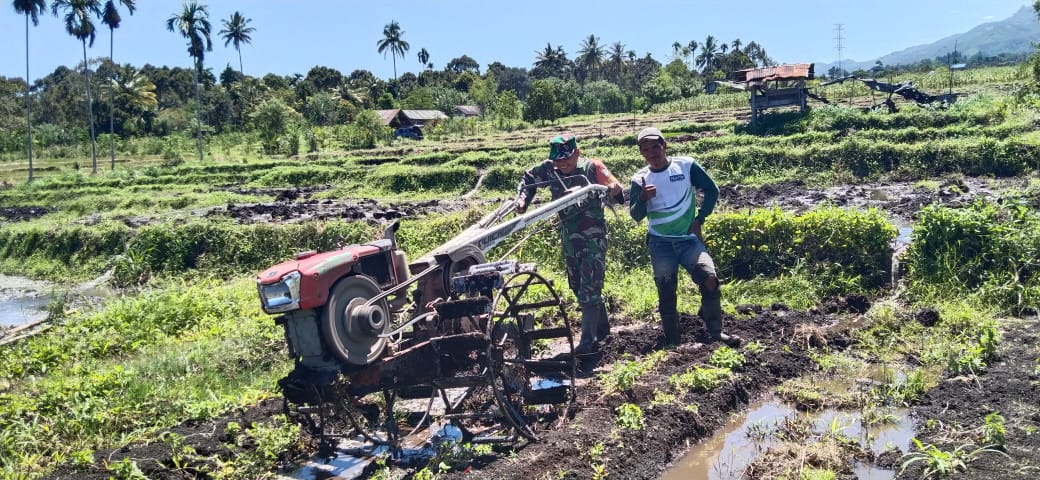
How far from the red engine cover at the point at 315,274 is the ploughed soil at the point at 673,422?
4.68 ft

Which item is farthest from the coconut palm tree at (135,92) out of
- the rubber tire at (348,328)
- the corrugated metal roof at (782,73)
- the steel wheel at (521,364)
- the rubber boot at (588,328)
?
the rubber tire at (348,328)

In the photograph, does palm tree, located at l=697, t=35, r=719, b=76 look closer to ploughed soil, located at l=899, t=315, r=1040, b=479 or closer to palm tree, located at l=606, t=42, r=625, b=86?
palm tree, located at l=606, t=42, r=625, b=86

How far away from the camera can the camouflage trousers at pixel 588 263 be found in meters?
7.11

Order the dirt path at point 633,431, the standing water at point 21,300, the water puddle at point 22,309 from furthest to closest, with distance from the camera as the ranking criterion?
the standing water at point 21,300
the water puddle at point 22,309
the dirt path at point 633,431

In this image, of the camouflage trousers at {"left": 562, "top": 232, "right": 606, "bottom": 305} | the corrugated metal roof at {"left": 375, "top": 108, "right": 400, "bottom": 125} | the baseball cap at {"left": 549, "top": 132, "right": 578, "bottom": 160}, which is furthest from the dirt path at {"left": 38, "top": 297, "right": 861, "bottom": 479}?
the corrugated metal roof at {"left": 375, "top": 108, "right": 400, "bottom": 125}

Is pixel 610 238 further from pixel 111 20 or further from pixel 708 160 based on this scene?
pixel 111 20

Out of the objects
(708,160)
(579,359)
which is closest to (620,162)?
(708,160)

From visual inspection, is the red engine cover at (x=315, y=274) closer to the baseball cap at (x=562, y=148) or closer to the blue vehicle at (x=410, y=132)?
the baseball cap at (x=562, y=148)

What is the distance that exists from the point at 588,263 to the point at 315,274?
127 inches

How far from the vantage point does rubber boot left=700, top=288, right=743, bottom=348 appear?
676 centimetres

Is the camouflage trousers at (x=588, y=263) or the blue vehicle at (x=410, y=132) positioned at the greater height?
the blue vehicle at (x=410, y=132)

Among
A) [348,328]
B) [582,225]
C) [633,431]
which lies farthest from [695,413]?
[348,328]

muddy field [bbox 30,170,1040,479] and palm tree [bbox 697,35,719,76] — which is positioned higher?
palm tree [bbox 697,35,719,76]

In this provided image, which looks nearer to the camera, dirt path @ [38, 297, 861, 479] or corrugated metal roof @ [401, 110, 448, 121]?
dirt path @ [38, 297, 861, 479]
